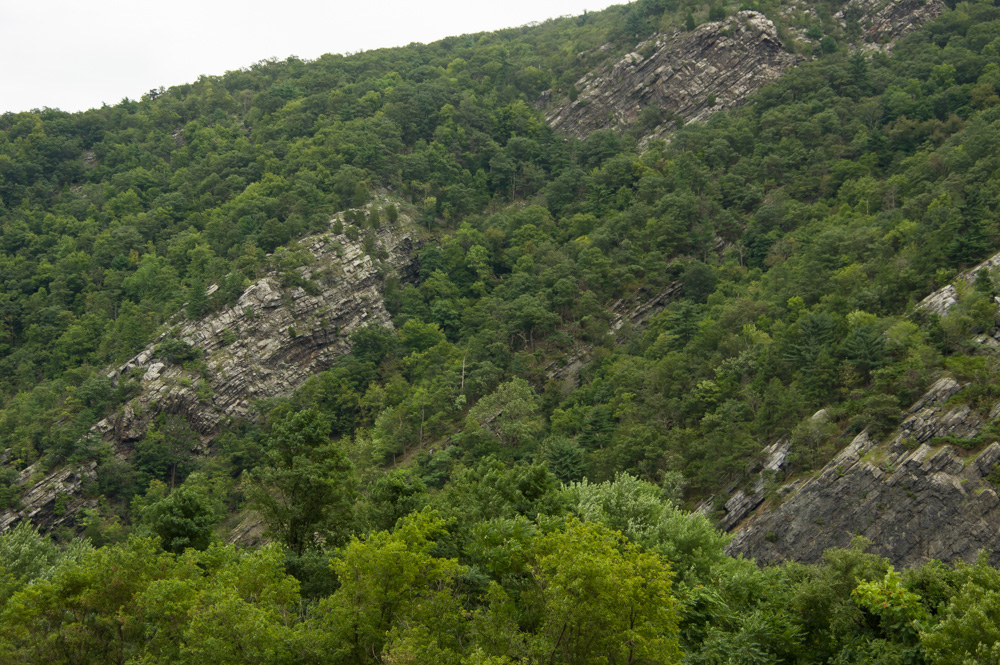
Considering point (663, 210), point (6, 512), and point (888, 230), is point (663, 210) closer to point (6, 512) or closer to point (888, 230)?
point (888, 230)

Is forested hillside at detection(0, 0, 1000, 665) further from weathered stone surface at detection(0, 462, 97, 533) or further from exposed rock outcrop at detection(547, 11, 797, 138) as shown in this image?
exposed rock outcrop at detection(547, 11, 797, 138)

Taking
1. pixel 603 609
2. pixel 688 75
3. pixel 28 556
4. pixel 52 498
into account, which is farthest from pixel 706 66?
pixel 603 609

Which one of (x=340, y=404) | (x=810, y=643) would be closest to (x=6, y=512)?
(x=340, y=404)

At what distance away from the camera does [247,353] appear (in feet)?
251

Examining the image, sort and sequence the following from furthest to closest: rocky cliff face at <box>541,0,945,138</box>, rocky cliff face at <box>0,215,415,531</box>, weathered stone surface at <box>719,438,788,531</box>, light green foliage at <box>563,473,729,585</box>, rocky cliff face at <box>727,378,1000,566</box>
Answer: rocky cliff face at <box>541,0,945,138</box>, rocky cliff face at <box>0,215,415,531</box>, weathered stone surface at <box>719,438,788,531</box>, rocky cliff face at <box>727,378,1000,566</box>, light green foliage at <box>563,473,729,585</box>

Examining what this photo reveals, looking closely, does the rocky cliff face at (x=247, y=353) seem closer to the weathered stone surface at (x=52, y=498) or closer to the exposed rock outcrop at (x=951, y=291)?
the weathered stone surface at (x=52, y=498)

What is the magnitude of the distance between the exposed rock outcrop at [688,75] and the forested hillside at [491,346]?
10.7ft

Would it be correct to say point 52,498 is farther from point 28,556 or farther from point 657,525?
point 657,525

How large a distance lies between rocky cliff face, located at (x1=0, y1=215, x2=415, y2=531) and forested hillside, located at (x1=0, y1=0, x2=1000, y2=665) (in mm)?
509

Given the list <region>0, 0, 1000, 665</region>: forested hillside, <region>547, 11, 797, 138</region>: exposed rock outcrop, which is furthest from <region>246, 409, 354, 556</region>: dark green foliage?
<region>547, 11, 797, 138</region>: exposed rock outcrop

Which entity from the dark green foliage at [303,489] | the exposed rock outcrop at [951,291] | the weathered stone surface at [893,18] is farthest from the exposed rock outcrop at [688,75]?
the dark green foliage at [303,489]

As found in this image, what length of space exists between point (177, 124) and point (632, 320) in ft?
271

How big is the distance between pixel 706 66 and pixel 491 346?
63.2m

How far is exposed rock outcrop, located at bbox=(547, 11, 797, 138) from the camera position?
104250 millimetres
